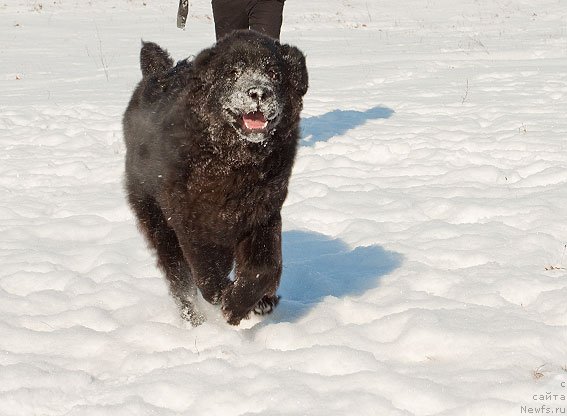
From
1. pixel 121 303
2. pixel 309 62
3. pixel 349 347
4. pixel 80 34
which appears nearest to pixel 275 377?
pixel 349 347

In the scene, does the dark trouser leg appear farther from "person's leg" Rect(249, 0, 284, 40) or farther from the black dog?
"person's leg" Rect(249, 0, 284, 40)

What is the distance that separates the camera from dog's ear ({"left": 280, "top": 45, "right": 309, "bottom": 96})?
330cm

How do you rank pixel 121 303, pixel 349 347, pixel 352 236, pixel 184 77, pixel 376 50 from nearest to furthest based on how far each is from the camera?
pixel 349 347, pixel 184 77, pixel 121 303, pixel 352 236, pixel 376 50

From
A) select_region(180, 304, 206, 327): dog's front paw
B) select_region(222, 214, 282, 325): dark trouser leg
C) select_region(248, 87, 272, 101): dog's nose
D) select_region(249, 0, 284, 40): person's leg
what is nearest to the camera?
select_region(248, 87, 272, 101): dog's nose

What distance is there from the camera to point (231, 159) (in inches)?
124

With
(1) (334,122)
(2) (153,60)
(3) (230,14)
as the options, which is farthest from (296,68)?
(1) (334,122)

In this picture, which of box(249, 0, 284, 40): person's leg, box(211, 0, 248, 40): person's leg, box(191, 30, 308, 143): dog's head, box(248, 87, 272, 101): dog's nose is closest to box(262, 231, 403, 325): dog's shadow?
box(191, 30, 308, 143): dog's head

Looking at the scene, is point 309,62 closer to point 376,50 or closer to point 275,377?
point 376,50

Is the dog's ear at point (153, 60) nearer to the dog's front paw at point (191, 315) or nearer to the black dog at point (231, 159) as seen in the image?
the black dog at point (231, 159)

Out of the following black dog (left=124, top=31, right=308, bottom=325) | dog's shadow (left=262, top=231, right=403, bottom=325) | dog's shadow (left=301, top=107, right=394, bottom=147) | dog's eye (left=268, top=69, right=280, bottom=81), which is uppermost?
dog's eye (left=268, top=69, right=280, bottom=81)

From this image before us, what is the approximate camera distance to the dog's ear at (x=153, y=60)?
414 centimetres

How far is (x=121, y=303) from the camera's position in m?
3.82


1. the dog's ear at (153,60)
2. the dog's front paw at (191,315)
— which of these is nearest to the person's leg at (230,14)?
the dog's ear at (153,60)

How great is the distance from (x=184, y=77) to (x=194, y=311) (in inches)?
47.8
